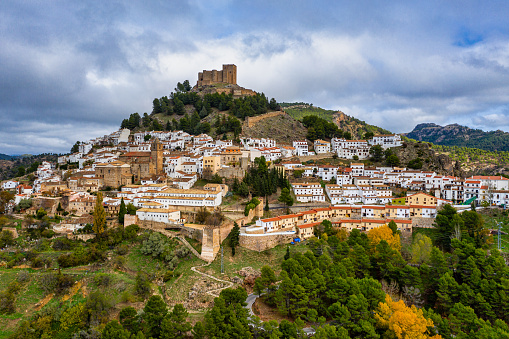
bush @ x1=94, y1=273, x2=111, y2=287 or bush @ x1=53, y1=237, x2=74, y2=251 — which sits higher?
bush @ x1=53, y1=237, x2=74, y2=251

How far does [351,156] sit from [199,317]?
39838mm

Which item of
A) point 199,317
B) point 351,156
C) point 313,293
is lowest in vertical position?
point 199,317

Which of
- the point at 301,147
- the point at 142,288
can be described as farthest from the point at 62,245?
the point at 301,147

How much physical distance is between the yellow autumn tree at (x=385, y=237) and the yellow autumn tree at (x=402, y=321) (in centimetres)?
878

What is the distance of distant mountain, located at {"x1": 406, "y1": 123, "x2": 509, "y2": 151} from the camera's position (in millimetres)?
106562

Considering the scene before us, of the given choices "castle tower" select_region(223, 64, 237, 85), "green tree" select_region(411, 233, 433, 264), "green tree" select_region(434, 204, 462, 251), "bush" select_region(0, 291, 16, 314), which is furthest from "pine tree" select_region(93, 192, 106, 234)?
"castle tower" select_region(223, 64, 237, 85)

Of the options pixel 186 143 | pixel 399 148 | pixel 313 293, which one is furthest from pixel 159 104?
pixel 313 293

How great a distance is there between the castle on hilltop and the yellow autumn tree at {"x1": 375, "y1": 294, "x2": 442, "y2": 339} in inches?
2760

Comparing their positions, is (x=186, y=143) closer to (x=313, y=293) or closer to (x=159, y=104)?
(x=159, y=104)

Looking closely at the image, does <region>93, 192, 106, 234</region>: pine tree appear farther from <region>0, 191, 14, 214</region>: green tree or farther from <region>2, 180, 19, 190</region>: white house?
<region>2, 180, 19, 190</region>: white house

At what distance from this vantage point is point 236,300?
73.2 ft

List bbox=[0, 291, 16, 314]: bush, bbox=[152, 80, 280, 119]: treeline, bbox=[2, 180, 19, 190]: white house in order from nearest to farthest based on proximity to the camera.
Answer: bbox=[0, 291, 16, 314]: bush < bbox=[2, 180, 19, 190]: white house < bbox=[152, 80, 280, 119]: treeline

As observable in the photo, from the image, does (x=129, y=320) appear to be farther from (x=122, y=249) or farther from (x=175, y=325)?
(x=122, y=249)

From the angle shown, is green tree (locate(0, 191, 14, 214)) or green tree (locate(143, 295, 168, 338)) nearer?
green tree (locate(143, 295, 168, 338))
